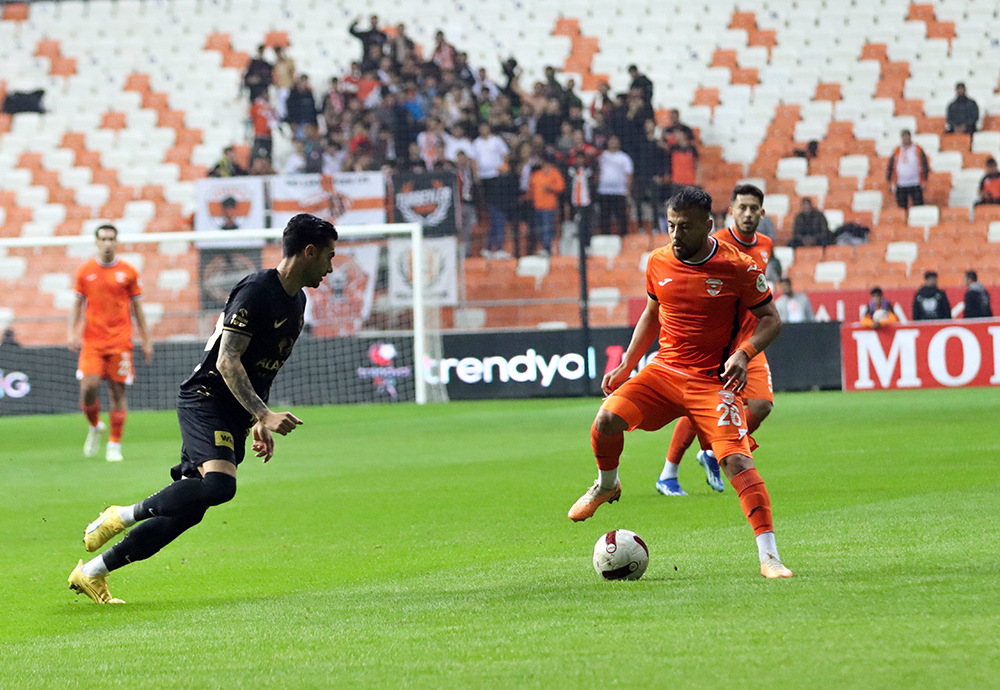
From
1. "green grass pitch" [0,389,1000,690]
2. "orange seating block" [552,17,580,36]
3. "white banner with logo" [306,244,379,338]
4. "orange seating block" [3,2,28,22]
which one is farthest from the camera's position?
"orange seating block" [3,2,28,22]

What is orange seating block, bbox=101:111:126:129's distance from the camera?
3002 centimetres

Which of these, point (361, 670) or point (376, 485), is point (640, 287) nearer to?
point (376, 485)

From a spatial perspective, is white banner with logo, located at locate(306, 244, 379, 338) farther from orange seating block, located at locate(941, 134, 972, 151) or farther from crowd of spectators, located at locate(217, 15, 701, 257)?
orange seating block, located at locate(941, 134, 972, 151)

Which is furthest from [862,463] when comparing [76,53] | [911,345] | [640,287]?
[76,53]

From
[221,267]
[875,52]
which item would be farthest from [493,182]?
[875,52]

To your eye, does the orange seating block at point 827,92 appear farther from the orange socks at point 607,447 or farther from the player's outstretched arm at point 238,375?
the player's outstretched arm at point 238,375

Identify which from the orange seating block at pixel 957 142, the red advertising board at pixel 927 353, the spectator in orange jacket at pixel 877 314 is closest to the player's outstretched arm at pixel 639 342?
the spectator in orange jacket at pixel 877 314

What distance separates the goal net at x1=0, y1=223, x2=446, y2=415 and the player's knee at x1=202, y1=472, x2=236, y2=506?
15.6 meters

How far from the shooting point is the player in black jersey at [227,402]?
5.96 m

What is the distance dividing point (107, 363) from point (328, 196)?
429 inches

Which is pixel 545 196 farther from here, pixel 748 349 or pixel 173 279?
pixel 748 349

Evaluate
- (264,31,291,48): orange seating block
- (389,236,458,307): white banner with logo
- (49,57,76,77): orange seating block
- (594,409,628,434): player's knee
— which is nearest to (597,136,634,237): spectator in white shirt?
(389,236,458,307): white banner with logo

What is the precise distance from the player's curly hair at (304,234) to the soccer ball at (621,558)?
1875mm

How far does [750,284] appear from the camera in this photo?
6570 millimetres
